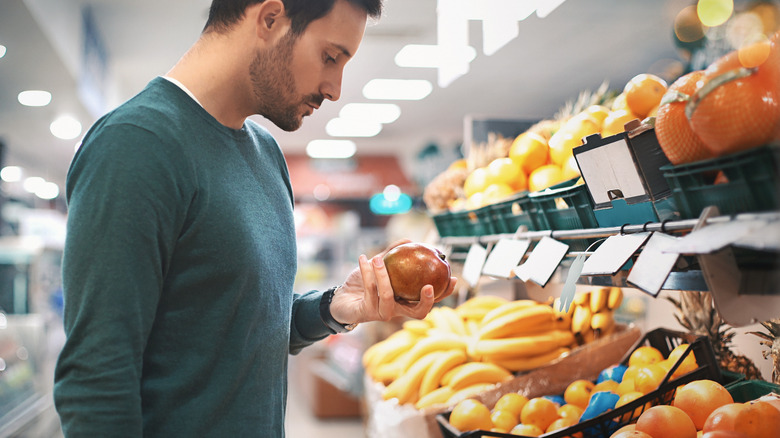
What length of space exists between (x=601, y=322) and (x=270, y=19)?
153 cm

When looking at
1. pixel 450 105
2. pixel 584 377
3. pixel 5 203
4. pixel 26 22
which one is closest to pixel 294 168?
pixel 450 105

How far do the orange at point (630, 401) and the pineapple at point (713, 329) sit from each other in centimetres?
27

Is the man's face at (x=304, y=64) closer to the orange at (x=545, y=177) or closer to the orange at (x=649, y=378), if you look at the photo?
the orange at (x=545, y=177)

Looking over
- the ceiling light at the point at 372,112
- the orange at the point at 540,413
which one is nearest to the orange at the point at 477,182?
the orange at the point at 540,413

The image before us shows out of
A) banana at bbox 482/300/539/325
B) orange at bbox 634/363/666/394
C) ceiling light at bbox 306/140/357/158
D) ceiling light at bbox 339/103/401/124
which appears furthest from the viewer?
ceiling light at bbox 306/140/357/158

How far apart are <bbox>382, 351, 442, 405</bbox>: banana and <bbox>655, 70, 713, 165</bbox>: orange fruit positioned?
61.3 inches

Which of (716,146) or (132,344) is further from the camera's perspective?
(132,344)

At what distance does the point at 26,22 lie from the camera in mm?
Result: 3189

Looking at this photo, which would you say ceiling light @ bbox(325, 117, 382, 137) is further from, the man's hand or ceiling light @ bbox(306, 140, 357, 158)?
the man's hand

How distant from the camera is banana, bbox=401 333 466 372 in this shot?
7.81 ft

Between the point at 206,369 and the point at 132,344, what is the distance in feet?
0.66

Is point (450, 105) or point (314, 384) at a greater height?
point (450, 105)

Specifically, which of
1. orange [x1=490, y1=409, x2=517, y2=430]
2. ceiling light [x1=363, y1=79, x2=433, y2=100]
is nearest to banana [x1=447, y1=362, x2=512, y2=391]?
orange [x1=490, y1=409, x2=517, y2=430]

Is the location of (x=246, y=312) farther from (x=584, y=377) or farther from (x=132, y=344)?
(x=584, y=377)
